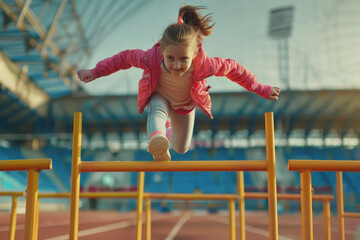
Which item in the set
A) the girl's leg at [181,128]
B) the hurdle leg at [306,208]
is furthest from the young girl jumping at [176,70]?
the hurdle leg at [306,208]

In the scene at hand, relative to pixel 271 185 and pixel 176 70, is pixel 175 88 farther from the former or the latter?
pixel 271 185

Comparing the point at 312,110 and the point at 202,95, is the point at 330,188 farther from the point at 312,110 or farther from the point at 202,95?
the point at 202,95

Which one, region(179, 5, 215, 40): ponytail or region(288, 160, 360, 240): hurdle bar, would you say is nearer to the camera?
region(288, 160, 360, 240): hurdle bar

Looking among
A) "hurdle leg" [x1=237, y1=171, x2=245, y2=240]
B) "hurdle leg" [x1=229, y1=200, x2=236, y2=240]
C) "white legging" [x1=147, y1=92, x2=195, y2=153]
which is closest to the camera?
"white legging" [x1=147, y1=92, x2=195, y2=153]

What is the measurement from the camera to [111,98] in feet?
72.3

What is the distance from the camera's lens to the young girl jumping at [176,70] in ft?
7.61

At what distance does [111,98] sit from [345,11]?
16113mm

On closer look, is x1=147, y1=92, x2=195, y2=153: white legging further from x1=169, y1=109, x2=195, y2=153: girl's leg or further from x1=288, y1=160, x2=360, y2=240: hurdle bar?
x1=288, y1=160, x2=360, y2=240: hurdle bar

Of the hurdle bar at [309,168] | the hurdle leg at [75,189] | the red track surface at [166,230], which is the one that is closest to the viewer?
the hurdle bar at [309,168]

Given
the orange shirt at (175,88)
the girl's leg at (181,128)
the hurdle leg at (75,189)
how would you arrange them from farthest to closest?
1. the girl's leg at (181,128)
2. the orange shirt at (175,88)
3. the hurdle leg at (75,189)

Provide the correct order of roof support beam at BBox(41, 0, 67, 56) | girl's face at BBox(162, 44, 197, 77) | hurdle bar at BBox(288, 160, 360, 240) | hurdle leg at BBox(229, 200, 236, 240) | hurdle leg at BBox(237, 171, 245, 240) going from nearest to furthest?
hurdle bar at BBox(288, 160, 360, 240) → girl's face at BBox(162, 44, 197, 77) → hurdle leg at BBox(237, 171, 245, 240) → hurdle leg at BBox(229, 200, 236, 240) → roof support beam at BBox(41, 0, 67, 56)

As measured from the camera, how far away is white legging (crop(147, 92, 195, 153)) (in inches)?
95.3

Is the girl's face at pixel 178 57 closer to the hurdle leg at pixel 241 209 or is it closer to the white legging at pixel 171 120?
the white legging at pixel 171 120

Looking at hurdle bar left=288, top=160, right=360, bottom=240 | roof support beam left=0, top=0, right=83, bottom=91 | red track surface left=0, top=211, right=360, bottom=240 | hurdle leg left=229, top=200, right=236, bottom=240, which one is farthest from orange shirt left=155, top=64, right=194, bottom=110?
roof support beam left=0, top=0, right=83, bottom=91
